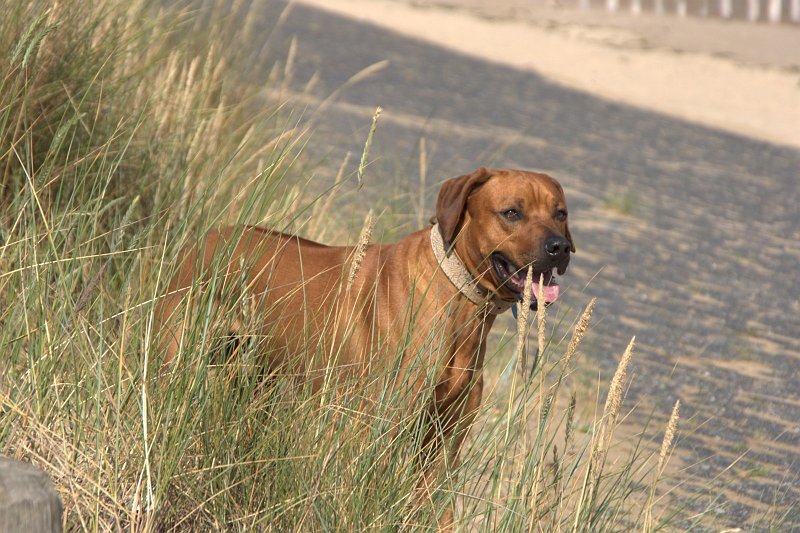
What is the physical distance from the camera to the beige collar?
13.9 ft

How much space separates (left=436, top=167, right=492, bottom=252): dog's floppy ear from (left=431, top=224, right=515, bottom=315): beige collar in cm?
3

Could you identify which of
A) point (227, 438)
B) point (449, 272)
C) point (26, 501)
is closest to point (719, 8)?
point (449, 272)

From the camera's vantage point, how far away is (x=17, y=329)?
11.5 feet

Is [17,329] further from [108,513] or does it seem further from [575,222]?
[575,222]

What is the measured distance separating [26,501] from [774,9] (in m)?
36.0

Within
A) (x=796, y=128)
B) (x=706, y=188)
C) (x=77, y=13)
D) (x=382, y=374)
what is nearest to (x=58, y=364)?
(x=382, y=374)

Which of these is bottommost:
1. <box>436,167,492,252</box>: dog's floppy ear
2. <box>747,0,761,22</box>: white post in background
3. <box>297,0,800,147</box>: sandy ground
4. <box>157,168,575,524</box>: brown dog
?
<box>747,0,761,22</box>: white post in background

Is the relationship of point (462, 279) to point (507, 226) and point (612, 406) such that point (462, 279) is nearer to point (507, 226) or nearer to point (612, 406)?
point (507, 226)

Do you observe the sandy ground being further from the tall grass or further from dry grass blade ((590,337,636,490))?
dry grass blade ((590,337,636,490))

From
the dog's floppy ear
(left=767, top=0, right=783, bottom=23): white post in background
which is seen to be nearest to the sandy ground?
(left=767, top=0, right=783, bottom=23): white post in background

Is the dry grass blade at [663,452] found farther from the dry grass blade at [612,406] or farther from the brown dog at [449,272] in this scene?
the brown dog at [449,272]

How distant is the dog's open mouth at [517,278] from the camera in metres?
4.16

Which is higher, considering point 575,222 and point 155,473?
point 155,473

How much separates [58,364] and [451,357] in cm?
135
